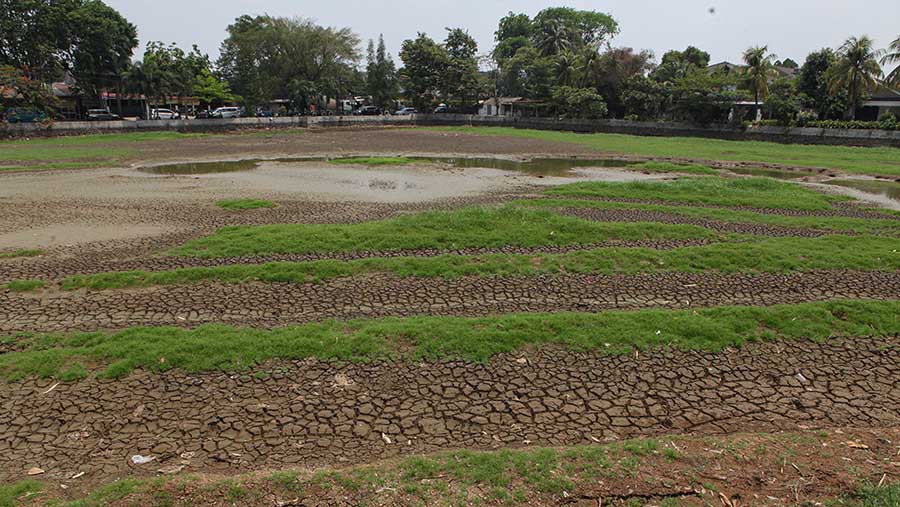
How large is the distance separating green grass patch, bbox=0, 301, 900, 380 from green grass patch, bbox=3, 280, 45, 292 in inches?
101

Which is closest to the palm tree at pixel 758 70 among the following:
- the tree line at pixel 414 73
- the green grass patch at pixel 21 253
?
the tree line at pixel 414 73

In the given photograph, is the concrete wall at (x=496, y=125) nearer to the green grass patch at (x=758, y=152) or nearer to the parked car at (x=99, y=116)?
the green grass patch at (x=758, y=152)

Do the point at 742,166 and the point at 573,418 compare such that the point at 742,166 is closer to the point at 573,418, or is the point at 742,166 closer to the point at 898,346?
the point at 898,346

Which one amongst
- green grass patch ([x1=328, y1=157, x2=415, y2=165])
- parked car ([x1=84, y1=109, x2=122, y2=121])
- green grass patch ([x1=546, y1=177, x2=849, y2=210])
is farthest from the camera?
parked car ([x1=84, y1=109, x2=122, y2=121])

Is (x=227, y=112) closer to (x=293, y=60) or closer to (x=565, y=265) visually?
(x=293, y=60)

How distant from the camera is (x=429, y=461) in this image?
5.55m

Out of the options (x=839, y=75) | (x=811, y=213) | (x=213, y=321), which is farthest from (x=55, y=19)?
(x=839, y=75)

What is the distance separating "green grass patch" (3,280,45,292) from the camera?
1040cm

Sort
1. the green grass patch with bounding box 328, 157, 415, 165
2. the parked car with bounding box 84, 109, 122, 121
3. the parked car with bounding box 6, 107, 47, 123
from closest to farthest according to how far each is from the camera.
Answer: the green grass patch with bounding box 328, 157, 415, 165 → the parked car with bounding box 6, 107, 47, 123 → the parked car with bounding box 84, 109, 122, 121

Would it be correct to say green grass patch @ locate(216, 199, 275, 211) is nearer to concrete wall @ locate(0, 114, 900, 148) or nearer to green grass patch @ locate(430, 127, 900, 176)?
green grass patch @ locate(430, 127, 900, 176)

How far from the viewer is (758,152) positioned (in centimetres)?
4153

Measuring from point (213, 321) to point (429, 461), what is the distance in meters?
5.25

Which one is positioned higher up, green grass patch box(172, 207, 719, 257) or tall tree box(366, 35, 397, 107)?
tall tree box(366, 35, 397, 107)

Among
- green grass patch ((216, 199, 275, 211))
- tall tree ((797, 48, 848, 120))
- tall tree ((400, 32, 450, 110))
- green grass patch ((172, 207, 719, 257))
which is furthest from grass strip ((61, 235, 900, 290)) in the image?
tall tree ((400, 32, 450, 110))
